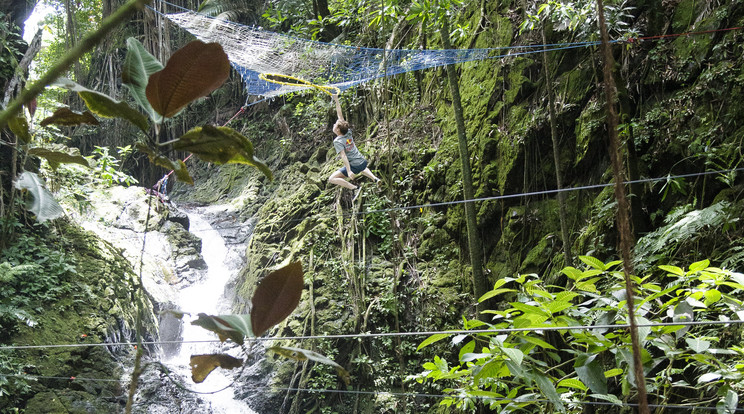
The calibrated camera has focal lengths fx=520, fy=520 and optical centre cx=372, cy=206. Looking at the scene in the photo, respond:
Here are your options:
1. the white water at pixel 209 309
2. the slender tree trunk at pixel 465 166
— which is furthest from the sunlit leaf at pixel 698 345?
the white water at pixel 209 309

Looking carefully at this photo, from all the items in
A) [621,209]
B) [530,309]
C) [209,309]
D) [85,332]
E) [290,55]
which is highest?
[290,55]

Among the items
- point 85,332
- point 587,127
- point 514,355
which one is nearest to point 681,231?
point 587,127

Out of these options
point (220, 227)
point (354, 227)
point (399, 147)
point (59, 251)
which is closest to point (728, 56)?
point (399, 147)

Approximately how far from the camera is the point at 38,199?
0.63 meters

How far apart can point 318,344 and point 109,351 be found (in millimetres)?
1506

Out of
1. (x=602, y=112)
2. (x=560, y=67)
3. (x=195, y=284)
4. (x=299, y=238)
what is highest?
(x=560, y=67)

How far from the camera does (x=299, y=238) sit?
4.74 m

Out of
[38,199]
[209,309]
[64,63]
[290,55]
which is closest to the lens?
[64,63]

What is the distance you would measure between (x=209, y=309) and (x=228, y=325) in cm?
503

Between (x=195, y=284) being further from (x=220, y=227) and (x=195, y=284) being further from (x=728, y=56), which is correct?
(x=728, y=56)

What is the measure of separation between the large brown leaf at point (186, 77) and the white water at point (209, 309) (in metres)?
3.30

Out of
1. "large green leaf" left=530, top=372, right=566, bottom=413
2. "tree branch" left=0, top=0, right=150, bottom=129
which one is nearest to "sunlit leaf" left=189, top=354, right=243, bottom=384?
"tree branch" left=0, top=0, right=150, bottom=129

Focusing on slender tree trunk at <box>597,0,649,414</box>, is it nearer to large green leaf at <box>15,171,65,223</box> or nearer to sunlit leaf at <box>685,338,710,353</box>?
large green leaf at <box>15,171,65,223</box>

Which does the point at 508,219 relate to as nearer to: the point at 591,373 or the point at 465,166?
the point at 465,166
